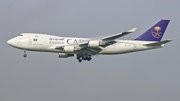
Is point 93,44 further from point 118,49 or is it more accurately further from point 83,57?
point 83,57

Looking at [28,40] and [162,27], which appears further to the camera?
[162,27]


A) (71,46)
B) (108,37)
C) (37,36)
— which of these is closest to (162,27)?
(108,37)

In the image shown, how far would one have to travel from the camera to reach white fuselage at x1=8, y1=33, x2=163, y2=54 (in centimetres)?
6103

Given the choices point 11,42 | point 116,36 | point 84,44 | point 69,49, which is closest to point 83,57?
point 84,44

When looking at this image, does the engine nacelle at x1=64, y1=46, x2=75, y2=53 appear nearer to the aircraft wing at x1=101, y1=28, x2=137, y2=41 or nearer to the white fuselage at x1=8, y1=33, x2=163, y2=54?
the white fuselage at x1=8, y1=33, x2=163, y2=54

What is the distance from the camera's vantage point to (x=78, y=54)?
63375 mm

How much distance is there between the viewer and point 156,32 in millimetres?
65125

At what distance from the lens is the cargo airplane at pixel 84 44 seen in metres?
60.2

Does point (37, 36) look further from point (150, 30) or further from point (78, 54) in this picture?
point (150, 30)

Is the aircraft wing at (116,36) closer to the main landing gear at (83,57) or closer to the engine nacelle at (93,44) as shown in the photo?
the engine nacelle at (93,44)

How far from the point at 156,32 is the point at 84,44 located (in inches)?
487

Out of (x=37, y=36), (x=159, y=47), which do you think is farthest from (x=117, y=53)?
(x=37, y=36)

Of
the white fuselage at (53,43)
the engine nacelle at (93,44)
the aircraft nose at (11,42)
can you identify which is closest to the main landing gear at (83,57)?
the white fuselage at (53,43)

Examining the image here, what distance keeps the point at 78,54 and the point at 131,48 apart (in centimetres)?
806
